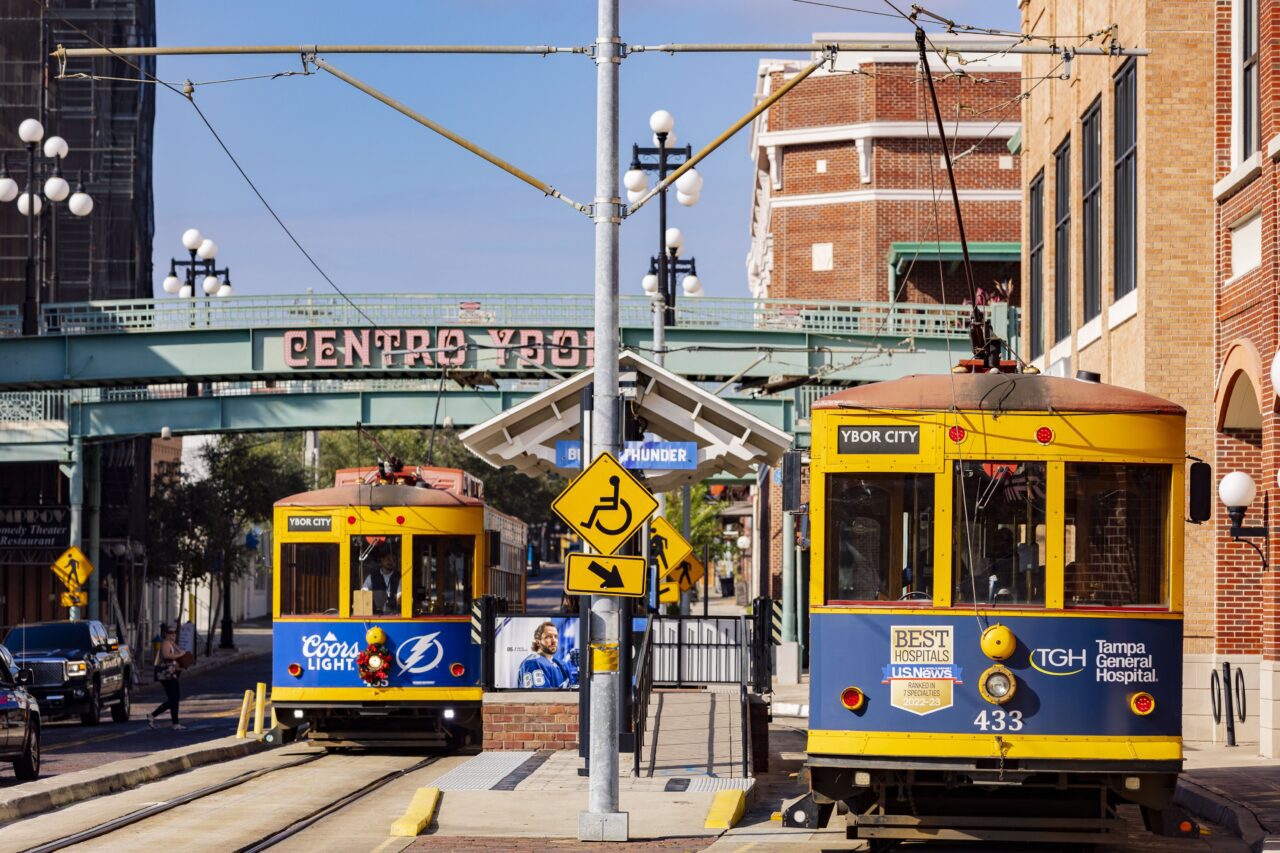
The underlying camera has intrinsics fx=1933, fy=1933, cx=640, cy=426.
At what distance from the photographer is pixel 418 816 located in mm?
14570

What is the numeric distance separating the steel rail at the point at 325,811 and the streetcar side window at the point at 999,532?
5.43 metres

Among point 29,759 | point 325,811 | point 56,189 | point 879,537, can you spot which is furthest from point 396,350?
point 879,537

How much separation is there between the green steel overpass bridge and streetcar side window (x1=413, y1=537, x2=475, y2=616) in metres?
14.8

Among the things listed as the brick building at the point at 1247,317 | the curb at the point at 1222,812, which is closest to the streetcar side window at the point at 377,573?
the curb at the point at 1222,812

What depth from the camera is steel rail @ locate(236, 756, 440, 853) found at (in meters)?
14.1

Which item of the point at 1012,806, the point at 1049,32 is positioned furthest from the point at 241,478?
the point at 1012,806

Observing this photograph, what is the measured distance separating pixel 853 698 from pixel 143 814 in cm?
680

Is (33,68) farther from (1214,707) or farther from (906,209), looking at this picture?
(1214,707)

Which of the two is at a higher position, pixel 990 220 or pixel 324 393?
pixel 990 220

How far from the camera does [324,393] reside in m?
42.4

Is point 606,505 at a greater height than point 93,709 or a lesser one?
greater

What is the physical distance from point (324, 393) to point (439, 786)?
26695 mm

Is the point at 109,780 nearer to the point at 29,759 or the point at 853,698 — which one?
the point at 29,759

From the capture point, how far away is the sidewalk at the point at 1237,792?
14820 mm
